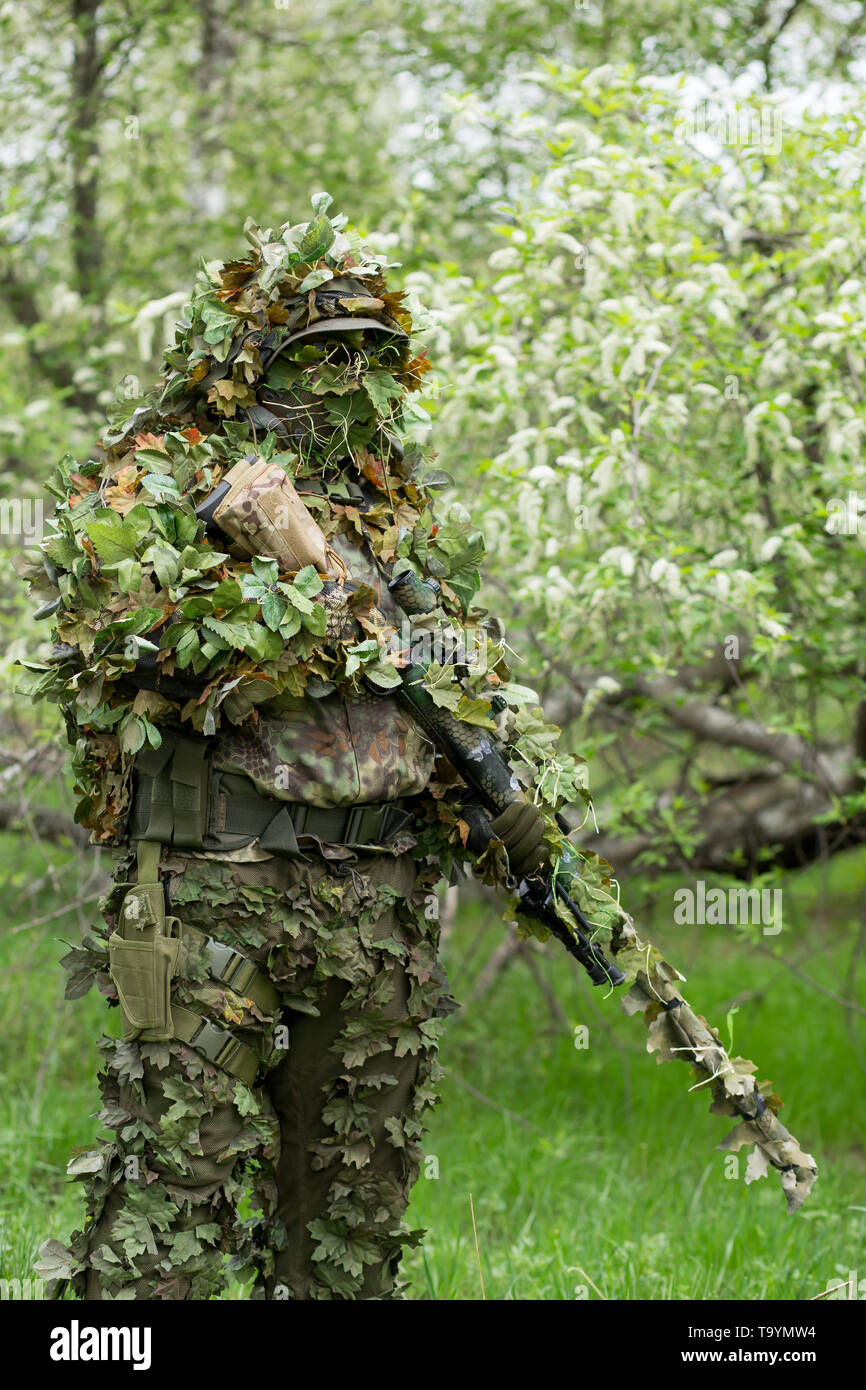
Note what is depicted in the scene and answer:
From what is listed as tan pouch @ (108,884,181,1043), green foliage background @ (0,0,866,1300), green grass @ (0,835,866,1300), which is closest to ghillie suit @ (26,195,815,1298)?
tan pouch @ (108,884,181,1043)

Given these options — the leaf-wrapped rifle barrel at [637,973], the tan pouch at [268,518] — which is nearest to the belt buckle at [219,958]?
the leaf-wrapped rifle barrel at [637,973]

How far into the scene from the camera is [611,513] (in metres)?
4.34

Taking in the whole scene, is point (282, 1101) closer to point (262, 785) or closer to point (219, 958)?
point (219, 958)

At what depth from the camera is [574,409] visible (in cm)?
417

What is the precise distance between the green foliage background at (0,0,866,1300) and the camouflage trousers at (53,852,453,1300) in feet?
2.32

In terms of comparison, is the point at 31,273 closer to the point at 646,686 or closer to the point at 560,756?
the point at 646,686

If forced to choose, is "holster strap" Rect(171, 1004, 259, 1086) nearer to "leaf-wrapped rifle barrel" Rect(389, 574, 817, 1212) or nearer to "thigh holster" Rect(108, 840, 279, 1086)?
"thigh holster" Rect(108, 840, 279, 1086)

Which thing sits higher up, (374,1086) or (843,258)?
(843,258)

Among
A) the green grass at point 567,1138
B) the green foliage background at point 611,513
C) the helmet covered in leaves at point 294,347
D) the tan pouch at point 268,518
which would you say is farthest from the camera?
the green foliage background at point 611,513

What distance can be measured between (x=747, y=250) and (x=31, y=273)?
190 inches

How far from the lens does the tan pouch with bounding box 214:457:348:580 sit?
2334mm

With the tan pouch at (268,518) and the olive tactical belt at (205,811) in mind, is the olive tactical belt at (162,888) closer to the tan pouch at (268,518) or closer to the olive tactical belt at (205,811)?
the olive tactical belt at (205,811)

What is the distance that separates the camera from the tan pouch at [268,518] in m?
2.33
